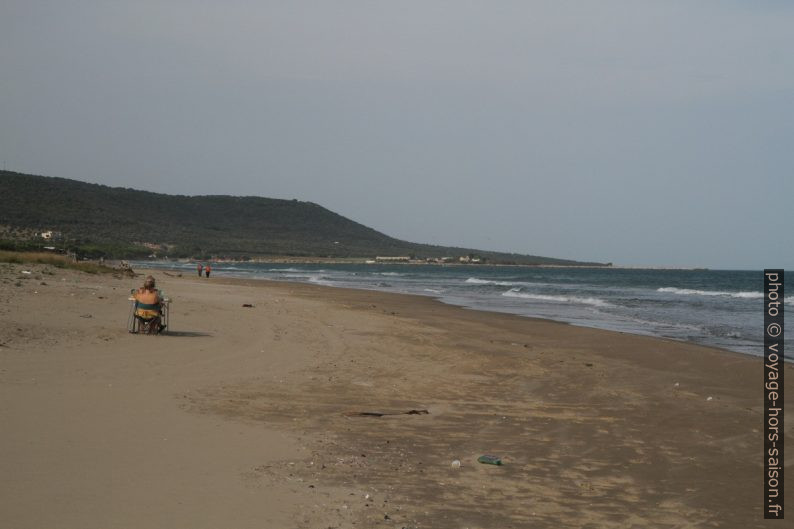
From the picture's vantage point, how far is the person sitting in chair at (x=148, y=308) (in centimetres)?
1330

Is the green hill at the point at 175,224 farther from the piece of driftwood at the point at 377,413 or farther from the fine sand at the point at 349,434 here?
the piece of driftwood at the point at 377,413

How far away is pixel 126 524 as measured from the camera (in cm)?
473

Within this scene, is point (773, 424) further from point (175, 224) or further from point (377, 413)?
point (175, 224)

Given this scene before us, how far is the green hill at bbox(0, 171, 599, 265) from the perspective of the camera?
316 ft

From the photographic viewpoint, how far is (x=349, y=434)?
25.4 feet

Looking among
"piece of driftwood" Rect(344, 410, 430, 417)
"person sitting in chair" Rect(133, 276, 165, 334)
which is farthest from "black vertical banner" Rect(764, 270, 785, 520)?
"person sitting in chair" Rect(133, 276, 165, 334)

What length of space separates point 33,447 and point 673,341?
16.1 m

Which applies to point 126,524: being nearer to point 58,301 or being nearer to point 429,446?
point 429,446

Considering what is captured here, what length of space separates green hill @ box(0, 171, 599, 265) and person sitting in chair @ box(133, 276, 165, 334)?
52.7 metres

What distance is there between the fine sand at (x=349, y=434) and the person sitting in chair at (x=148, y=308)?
1.45ft

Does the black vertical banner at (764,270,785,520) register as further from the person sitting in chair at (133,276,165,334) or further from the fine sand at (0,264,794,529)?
the person sitting in chair at (133,276,165,334)

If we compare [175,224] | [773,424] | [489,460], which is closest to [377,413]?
[489,460]

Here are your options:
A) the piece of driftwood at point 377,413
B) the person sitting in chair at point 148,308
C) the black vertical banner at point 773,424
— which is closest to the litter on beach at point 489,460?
the piece of driftwood at point 377,413

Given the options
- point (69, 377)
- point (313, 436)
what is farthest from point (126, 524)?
point (69, 377)
